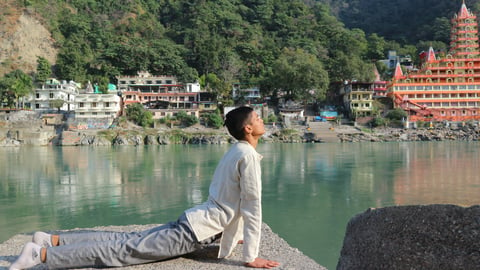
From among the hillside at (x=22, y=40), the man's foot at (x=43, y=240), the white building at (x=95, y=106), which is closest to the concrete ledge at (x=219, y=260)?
the man's foot at (x=43, y=240)

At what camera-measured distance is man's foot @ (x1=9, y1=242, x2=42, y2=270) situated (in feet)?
10.7

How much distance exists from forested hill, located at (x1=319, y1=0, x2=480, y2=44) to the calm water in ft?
228

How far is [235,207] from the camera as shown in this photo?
3568 mm

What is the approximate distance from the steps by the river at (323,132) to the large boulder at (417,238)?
38.3 m

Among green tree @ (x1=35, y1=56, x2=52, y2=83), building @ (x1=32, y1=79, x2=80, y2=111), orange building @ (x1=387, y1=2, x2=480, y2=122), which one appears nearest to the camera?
building @ (x1=32, y1=79, x2=80, y2=111)

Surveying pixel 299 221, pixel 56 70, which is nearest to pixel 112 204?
pixel 299 221

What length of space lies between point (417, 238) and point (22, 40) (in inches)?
2728

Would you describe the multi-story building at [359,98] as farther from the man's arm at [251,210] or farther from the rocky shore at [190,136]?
the man's arm at [251,210]

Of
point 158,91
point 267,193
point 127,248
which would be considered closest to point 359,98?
point 158,91

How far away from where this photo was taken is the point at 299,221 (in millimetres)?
7773

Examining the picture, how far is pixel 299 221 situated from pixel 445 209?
5645 mm

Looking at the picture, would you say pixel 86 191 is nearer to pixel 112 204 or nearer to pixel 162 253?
pixel 112 204

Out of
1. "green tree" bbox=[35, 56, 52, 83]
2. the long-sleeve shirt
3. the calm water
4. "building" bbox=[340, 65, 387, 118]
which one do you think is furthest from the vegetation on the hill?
the long-sleeve shirt

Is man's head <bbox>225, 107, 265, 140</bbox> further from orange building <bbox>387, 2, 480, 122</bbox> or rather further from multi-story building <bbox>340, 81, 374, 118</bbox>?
orange building <bbox>387, 2, 480, 122</bbox>
